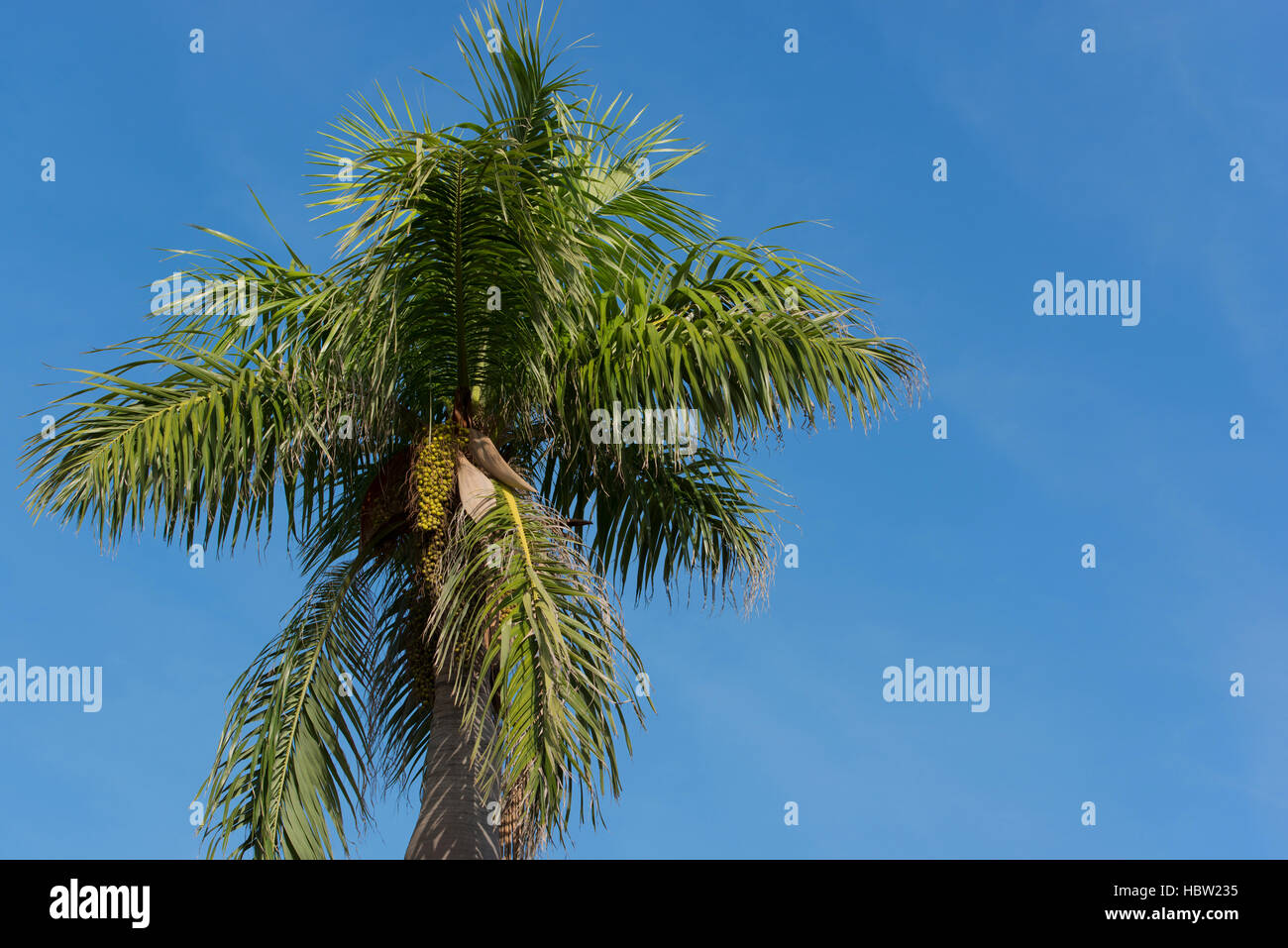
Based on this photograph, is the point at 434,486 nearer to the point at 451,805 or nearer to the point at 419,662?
the point at 419,662

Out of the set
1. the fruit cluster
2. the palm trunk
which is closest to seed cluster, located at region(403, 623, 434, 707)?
the fruit cluster

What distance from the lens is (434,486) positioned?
9984 mm

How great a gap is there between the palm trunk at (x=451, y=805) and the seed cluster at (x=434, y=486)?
968 mm

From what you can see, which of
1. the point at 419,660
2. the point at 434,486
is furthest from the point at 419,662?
the point at 434,486

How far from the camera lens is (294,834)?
935 centimetres

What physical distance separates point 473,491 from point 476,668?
1316 millimetres

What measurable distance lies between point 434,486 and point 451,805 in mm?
2344

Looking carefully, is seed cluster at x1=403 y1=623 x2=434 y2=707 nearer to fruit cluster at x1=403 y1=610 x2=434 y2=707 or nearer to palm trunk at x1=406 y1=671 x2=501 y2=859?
fruit cluster at x1=403 y1=610 x2=434 y2=707

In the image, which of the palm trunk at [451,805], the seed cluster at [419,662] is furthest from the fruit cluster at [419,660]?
the palm trunk at [451,805]

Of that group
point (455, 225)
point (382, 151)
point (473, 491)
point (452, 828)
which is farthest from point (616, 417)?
point (452, 828)

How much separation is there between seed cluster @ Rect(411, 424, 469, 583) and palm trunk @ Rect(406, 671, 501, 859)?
0.97 meters

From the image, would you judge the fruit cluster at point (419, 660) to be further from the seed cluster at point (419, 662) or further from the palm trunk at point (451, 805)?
the palm trunk at point (451, 805)

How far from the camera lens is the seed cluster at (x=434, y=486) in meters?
9.92

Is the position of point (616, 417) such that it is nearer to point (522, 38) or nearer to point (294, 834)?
point (522, 38)
